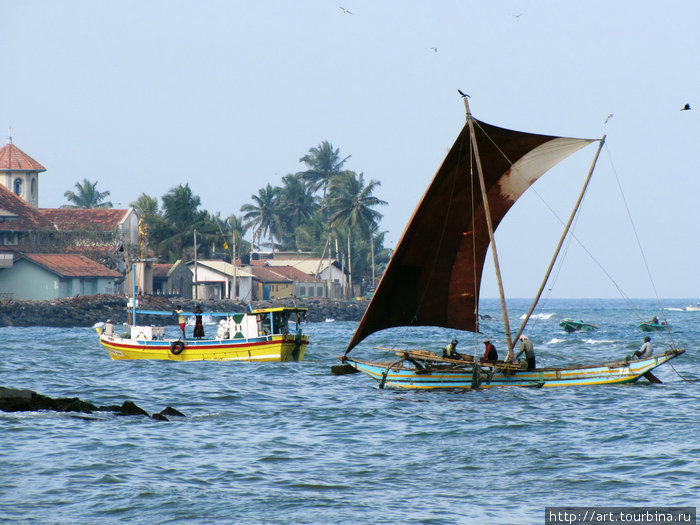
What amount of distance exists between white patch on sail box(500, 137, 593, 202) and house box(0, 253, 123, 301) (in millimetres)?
60950

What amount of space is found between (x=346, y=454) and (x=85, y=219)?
8246cm

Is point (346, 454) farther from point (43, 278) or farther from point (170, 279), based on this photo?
point (170, 279)

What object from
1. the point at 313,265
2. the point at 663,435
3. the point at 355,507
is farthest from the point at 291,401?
the point at 313,265

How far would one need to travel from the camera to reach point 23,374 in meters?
35.4

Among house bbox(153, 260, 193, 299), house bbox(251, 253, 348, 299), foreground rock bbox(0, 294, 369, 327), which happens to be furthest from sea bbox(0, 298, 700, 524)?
house bbox(251, 253, 348, 299)

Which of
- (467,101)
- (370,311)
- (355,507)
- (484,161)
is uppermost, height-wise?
(467,101)

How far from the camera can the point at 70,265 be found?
86625mm

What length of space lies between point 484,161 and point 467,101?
1831 mm

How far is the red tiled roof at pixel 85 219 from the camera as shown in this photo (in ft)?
310

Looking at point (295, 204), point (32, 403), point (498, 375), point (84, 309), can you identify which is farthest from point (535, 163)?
point (295, 204)

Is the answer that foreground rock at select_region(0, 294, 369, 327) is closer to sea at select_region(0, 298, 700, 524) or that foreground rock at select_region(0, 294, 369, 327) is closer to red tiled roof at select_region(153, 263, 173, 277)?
red tiled roof at select_region(153, 263, 173, 277)

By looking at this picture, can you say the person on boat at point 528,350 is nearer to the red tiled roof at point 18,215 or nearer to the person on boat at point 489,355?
the person on boat at point 489,355

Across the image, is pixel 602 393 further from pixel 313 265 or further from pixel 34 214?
pixel 313 265

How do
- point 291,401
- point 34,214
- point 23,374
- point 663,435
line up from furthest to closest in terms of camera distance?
point 34,214 < point 23,374 < point 291,401 < point 663,435
